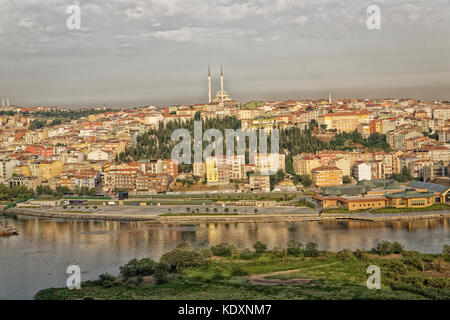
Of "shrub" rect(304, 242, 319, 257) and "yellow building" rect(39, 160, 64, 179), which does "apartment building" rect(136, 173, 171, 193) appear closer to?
"yellow building" rect(39, 160, 64, 179)

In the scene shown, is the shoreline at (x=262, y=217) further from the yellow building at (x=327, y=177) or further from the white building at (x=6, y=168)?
the white building at (x=6, y=168)


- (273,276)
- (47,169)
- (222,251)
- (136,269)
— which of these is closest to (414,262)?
(273,276)

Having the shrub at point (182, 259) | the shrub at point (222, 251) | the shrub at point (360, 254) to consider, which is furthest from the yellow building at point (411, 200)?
the shrub at point (182, 259)

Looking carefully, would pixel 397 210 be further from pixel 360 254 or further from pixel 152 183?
pixel 152 183

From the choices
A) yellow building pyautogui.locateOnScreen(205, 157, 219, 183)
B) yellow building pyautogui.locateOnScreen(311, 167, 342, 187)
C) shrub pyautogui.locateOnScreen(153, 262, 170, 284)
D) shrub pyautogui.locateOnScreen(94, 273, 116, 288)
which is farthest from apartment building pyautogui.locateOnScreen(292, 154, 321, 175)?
shrub pyautogui.locateOnScreen(94, 273, 116, 288)
